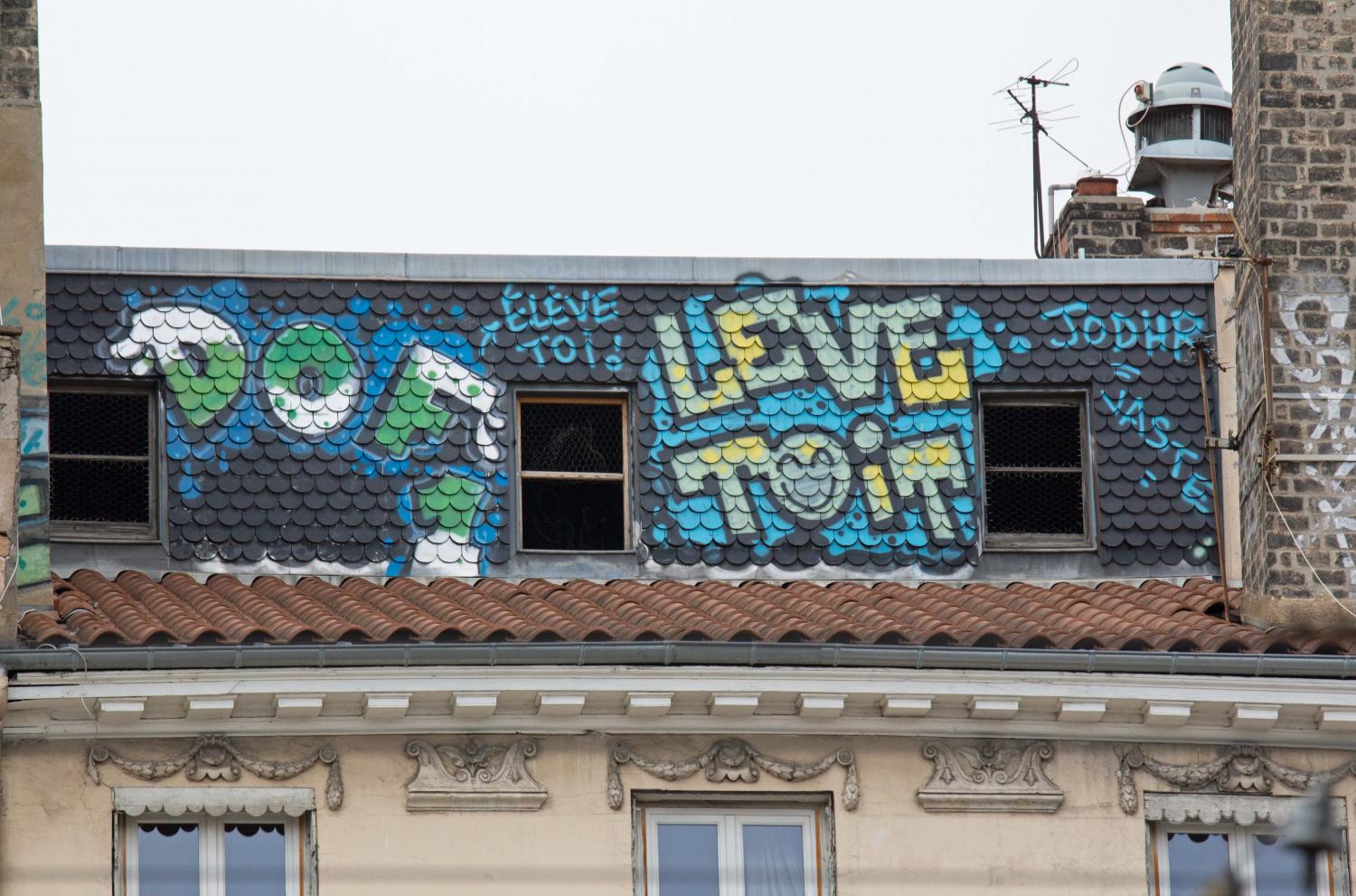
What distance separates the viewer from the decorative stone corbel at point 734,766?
1748cm

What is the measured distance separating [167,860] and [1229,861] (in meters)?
6.42

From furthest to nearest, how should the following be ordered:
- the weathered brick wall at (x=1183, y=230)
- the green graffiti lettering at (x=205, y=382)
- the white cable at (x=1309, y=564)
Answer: the weathered brick wall at (x=1183, y=230), the green graffiti lettering at (x=205, y=382), the white cable at (x=1309, y=564)

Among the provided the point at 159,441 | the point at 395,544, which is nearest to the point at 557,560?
the point at 395,544

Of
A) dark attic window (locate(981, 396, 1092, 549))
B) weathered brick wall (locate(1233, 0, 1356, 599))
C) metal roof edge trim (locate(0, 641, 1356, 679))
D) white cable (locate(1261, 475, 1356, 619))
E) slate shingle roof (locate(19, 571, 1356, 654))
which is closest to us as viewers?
metal roof edge trim (locate(0, 641, 1356, 679))

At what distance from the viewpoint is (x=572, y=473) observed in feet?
70.7

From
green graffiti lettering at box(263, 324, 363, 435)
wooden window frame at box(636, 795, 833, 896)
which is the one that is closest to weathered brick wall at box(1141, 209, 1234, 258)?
green graffiti lettering at box(263, 324, 363, 435)

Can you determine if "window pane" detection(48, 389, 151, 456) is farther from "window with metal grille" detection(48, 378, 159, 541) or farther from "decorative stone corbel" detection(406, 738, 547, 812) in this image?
"decorative stone corbel" detection(406, 738, 547, 812)

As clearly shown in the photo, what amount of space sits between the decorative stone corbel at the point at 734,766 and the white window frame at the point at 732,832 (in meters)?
0.22

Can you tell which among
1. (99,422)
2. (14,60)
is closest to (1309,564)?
(99,422)

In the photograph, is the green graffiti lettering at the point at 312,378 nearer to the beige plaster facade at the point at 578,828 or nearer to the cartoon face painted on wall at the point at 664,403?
the cartoon face painted on wall at the point at 664,403

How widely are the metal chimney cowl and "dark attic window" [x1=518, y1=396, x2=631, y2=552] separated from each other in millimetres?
7653

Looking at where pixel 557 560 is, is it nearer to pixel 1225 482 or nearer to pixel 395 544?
pixel 395 544

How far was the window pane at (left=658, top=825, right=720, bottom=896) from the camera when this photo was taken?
17469mm

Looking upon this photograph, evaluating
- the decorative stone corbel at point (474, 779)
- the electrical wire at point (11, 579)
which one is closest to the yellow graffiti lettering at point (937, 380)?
the decorative stone corbel at point (474, 779)
